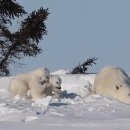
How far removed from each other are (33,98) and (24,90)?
20.5 inches

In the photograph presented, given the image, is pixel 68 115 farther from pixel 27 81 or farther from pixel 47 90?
pixel 27 81

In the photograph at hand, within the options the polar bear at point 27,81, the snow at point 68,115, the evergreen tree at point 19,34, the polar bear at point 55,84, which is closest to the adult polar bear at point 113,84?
the snow at point 68,115

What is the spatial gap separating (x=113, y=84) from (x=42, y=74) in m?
1.48

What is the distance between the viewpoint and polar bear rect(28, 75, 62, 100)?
41.3ft

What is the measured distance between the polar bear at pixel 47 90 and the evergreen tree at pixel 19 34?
32.5 feet

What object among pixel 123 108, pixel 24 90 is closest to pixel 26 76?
pixel 24 90

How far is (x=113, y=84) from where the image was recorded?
12766 millimetres

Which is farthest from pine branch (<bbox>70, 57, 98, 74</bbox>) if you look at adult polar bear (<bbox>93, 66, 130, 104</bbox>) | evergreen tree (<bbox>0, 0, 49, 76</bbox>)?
adult polar bear (<bbox>93, 66, 130, 104</bbox>)

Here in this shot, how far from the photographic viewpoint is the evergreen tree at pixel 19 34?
2288 cm

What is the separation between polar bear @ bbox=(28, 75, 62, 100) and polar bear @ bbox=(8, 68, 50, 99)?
0.25 ft

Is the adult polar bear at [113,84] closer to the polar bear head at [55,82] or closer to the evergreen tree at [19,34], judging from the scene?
the polar bear head at [55,82]

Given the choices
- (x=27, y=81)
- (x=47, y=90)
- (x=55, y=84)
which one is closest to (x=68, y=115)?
(x=47, y=90)

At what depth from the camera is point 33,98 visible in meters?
12.5

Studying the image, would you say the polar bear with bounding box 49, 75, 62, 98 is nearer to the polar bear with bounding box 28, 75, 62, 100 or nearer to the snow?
the polar bear with bounding box 28, 75, 62, 100
